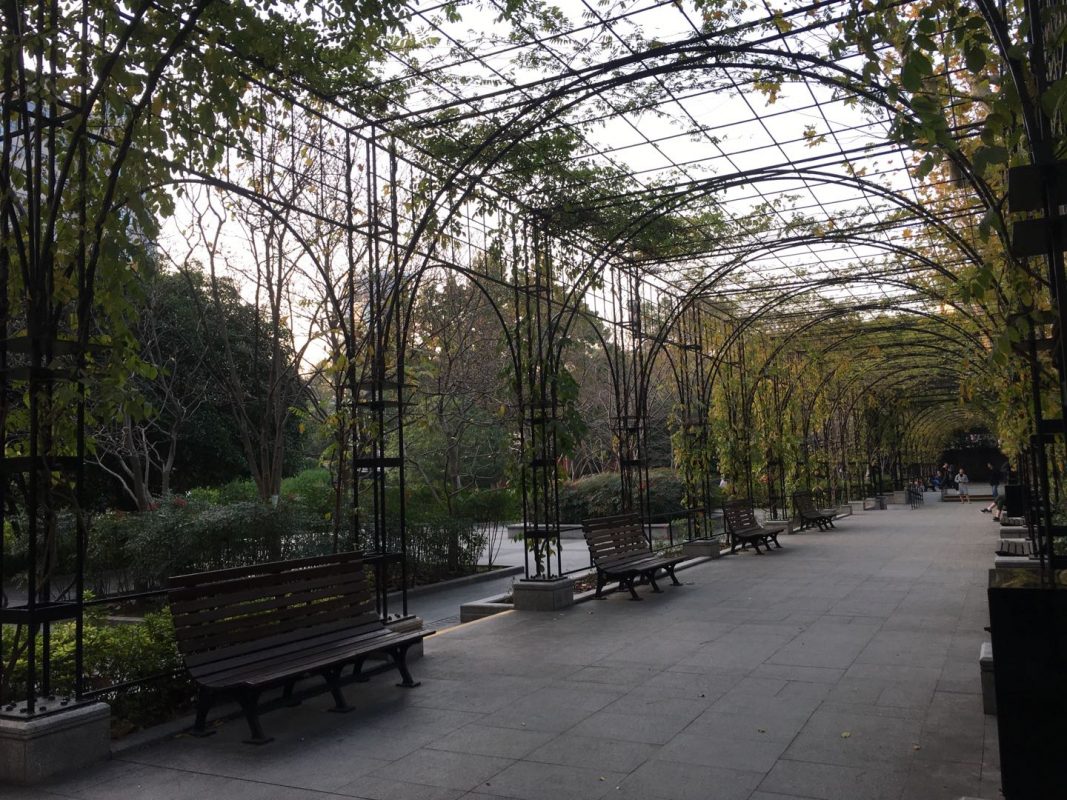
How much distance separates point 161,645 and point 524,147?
20.0ft

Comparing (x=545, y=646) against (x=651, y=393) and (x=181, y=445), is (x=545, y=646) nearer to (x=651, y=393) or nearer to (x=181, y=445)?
(x=181, y=445)

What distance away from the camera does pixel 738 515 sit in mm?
14453

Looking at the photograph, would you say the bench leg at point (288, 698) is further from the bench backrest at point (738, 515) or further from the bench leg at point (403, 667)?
the bench backrest at point (738, 515)

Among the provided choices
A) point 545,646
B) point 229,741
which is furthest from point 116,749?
point 545,646

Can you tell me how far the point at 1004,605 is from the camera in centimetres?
324

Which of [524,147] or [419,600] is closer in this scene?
[524,147]

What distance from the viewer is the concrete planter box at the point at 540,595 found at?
8.80 metres

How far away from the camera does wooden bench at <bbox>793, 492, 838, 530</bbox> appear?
18406mm

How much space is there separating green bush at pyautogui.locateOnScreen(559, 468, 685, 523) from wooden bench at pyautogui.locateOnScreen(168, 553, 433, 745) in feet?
46.8

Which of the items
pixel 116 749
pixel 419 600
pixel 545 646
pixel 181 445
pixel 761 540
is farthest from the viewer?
pixel 181 445

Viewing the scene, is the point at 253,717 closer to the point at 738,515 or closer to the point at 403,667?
the point at 403,667

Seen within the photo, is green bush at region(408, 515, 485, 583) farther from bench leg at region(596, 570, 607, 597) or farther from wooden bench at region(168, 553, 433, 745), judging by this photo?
wooden bench at region(168, 553, 433, 745)

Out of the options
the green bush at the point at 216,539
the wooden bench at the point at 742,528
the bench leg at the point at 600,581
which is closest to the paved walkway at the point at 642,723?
the bench leg at the point at 600,581

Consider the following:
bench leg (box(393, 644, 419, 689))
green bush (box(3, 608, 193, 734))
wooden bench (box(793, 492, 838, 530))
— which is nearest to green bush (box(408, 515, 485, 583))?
bench leg (box(393, 644, 419, 689))
